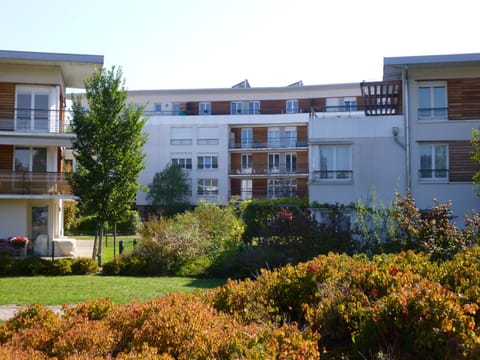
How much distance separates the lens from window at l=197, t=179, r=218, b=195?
56094mm

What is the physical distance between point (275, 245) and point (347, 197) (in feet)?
27.2

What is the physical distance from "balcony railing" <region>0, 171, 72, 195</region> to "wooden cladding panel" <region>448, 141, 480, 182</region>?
1734 centimetres

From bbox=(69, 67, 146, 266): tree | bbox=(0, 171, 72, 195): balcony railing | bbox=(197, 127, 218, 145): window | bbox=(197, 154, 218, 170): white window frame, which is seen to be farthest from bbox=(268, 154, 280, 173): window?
bbox=(69, 67, 146, 266): tree

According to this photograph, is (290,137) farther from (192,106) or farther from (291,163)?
(192,106)

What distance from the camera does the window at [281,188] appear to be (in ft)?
177

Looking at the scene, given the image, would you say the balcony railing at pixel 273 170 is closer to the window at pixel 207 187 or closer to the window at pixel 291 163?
the window at pixel 291 163

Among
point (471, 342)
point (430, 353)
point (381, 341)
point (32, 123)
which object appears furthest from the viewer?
point (32, 123)

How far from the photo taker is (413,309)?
485cm

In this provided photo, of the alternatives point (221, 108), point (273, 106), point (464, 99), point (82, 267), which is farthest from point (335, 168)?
point (221, 108)

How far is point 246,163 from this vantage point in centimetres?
5684

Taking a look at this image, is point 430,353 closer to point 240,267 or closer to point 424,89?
point 240,267

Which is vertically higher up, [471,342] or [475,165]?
[475,165]

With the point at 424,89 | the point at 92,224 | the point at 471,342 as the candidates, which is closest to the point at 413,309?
the point at 471,342

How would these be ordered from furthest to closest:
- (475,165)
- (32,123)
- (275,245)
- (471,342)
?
(32,123), (475,165), (275,245), (471,342)
